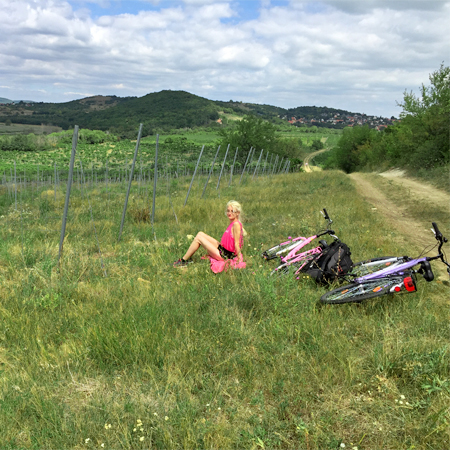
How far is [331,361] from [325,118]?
20817 cm

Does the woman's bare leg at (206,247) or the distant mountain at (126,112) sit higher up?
the distant mountain at (126,112)

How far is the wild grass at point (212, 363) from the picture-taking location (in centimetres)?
199

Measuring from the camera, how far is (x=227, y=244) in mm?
4883

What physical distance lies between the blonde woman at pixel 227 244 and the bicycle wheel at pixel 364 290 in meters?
1.52

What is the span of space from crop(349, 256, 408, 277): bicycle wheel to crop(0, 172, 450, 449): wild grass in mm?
381

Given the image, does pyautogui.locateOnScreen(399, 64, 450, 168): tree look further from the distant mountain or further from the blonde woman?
the distant mountain

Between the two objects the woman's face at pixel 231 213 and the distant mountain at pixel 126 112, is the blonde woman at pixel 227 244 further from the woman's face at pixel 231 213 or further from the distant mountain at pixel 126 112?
the distant mountain at pixel 126 112

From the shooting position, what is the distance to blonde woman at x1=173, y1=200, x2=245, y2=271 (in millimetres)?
4695

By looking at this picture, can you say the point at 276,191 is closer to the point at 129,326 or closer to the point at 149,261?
the point at 149,261

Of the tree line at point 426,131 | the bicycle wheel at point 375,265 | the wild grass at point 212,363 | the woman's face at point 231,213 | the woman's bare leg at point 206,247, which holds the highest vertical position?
the tree line at point 426,131

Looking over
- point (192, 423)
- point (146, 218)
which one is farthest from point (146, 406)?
point (146, 218)

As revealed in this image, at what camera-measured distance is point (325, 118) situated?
634 ft

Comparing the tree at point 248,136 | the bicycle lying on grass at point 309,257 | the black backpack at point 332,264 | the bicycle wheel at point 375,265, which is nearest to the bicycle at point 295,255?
the bicycle lying on grass at point 309,257

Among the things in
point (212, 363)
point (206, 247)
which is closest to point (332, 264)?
point (206, 247)
